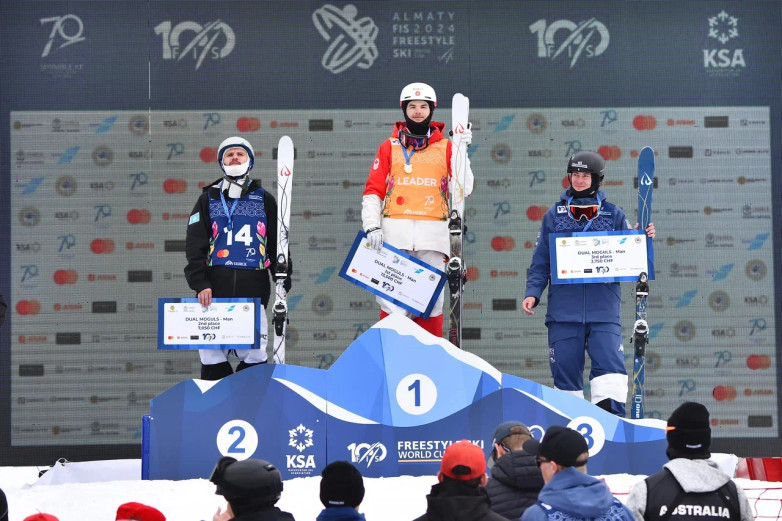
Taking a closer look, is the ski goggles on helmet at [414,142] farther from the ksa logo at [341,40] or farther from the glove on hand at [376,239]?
the ksa logo at [341,40]

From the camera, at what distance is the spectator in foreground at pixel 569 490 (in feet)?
9.25

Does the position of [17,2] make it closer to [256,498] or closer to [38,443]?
[38,443]

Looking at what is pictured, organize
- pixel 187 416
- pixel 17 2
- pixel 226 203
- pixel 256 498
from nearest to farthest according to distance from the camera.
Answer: pixel 256 498 < pixel 187 416 < pixel 226 203 < pixel 17 2

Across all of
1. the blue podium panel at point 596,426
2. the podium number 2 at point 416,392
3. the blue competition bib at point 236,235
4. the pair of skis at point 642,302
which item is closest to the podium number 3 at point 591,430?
the blue podium panel at point 596,426

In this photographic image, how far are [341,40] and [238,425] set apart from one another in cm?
336

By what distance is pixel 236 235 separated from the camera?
567cm

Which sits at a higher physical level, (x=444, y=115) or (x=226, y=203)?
(x=444, y=115)

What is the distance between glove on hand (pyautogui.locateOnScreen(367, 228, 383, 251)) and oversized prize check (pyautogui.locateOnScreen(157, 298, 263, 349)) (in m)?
0.72

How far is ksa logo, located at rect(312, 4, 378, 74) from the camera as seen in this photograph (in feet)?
24.6

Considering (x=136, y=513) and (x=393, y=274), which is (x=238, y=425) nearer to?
(x=393, y=274)

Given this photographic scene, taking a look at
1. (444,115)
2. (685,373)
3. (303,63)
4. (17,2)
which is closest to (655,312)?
(685,373)

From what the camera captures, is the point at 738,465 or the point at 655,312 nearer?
the point at 738,465

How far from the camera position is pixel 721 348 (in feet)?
24.8

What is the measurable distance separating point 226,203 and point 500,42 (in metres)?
2.77
